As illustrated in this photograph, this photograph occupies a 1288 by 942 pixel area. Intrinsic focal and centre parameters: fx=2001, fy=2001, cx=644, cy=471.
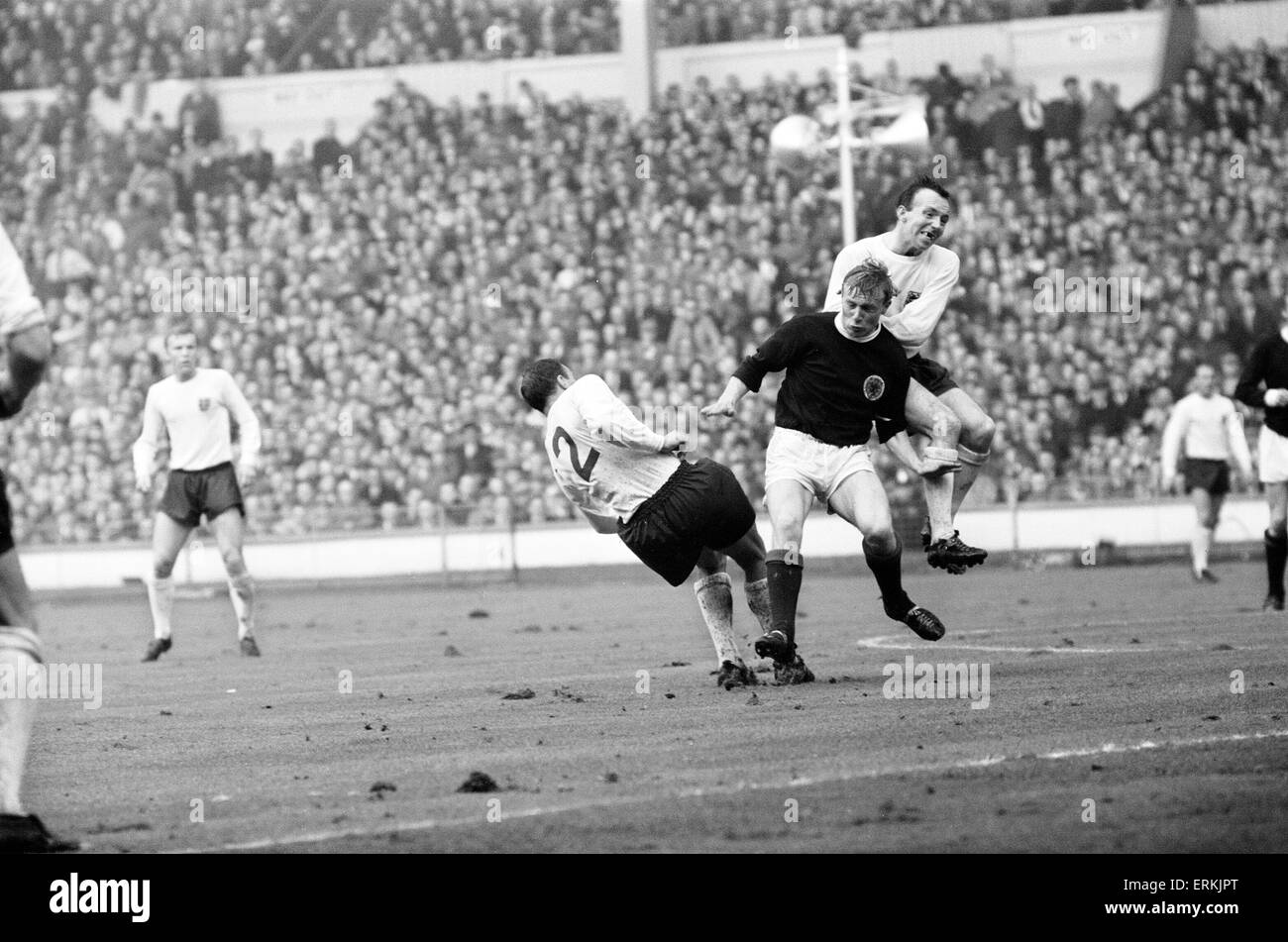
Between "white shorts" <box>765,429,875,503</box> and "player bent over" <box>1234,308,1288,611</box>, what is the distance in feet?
15.7

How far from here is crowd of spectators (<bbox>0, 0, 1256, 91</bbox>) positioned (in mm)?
32062

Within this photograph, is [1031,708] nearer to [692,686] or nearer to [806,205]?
[692,686]

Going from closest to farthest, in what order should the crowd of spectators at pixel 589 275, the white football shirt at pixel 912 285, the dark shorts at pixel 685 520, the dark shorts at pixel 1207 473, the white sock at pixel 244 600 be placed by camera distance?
1. the dark shorts at pixel 685 520
2. the white football shirt at pixel 912 285
3. the white sock at pixel 244 600
4. the dark shorts at pixel 1207 473
5. the crowd of spectators at pixel 589 275

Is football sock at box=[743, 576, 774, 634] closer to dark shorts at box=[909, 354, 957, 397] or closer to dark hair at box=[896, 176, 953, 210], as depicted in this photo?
dark shorts at box=[909, 354, 957, 397]

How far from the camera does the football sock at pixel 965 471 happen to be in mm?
10844

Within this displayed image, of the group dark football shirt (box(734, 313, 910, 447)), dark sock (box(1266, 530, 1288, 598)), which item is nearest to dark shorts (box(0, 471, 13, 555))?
dark football shirt (box(734, 313, 910, 447))

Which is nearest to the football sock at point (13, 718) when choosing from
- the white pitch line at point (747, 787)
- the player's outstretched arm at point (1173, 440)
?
the white pitch line at point (747, 787)

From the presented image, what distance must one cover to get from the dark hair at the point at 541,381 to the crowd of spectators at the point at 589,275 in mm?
14119

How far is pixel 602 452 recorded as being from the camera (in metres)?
10.0

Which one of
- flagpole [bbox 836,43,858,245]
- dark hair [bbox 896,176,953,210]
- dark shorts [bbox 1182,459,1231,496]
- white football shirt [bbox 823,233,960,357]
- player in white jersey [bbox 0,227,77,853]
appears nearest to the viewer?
player in white jersey [bbox 0,227,77,853]

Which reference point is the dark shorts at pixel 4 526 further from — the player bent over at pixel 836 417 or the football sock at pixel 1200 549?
the football sock at pixel 1200 549

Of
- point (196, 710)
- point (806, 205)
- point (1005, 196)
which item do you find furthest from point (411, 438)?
point (196, 710)

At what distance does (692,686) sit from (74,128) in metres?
25.5
